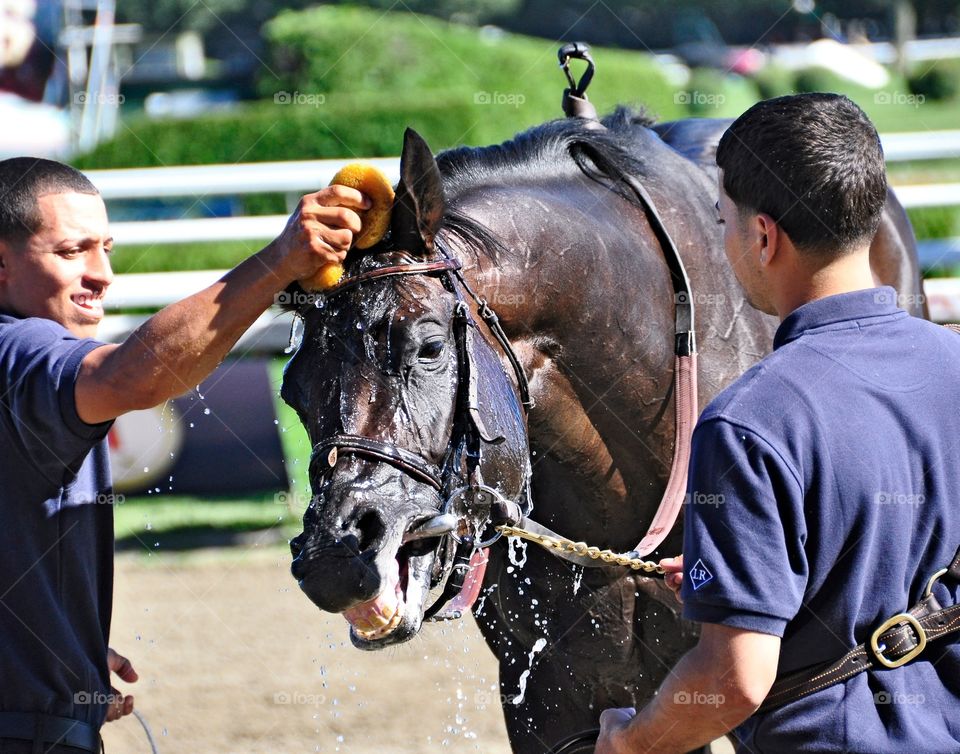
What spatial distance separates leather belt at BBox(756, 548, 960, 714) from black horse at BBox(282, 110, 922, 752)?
0.59 meters

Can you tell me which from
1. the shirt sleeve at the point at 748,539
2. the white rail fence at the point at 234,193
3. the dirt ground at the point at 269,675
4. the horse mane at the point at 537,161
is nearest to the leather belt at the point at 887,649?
the shirt sleeve at the point at 748,539

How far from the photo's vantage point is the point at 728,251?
1618mm

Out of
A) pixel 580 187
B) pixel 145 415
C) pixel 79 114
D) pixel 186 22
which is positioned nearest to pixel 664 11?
pixel 186 22

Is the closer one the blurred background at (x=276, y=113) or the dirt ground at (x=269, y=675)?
the dirt ground at (x=269, y=675)

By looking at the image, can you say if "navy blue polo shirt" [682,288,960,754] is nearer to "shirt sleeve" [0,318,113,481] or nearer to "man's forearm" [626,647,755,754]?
"man's forearm" [626,647,755,754]

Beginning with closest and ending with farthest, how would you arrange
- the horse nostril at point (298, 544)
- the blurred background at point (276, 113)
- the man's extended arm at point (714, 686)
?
the man's extended arm at point (714, 686) < the horse nostril at point (298, 544) < the blurred background at point (276, 113)

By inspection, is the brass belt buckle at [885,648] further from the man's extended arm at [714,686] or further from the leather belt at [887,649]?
the man's extended arm at [714,686]

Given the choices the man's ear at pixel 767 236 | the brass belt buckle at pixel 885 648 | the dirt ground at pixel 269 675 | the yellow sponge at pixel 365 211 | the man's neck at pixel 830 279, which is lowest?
the dirt ground at pixel 269 675

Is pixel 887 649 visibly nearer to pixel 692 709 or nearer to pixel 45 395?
pixel 692 709

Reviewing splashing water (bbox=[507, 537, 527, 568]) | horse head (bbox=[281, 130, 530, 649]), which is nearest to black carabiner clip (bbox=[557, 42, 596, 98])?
horse head (bbox=[281, 130, 530, 649])

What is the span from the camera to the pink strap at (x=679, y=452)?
8.07ft

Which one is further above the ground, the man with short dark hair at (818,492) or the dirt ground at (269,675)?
the man with short dark hair at (818,492)

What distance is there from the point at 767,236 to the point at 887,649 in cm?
51

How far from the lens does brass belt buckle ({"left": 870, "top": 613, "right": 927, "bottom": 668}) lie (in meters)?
1.46
